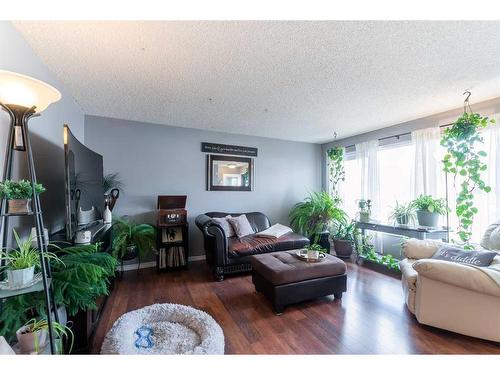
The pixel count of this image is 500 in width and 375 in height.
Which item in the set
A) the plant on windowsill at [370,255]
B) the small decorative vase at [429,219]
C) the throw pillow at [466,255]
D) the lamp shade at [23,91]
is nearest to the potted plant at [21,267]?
the lamp shade at [23,91]

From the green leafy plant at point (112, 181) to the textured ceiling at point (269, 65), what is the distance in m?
0.89

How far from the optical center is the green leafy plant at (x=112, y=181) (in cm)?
293

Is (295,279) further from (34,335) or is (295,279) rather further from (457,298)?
(34,335)

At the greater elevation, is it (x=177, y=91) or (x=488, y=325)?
(x=177, y=91)

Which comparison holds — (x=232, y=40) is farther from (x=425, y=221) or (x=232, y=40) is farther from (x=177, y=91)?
(x=425, y=221)

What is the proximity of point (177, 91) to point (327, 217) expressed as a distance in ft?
10.4

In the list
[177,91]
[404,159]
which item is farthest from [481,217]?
[177,91]

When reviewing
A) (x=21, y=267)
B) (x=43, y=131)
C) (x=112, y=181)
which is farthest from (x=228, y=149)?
(x=21, y=267)

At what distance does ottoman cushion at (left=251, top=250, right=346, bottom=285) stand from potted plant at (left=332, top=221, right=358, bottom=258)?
152 cm

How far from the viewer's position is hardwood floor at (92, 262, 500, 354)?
156cm

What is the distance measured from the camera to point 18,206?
1.04 metres

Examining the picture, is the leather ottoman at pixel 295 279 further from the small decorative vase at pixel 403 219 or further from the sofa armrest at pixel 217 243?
the small decorative vase at pixel 403 219

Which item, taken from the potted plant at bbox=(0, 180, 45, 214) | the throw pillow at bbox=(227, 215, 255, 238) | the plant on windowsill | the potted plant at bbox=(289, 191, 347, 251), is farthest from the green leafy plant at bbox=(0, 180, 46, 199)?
the plant on windowsill
